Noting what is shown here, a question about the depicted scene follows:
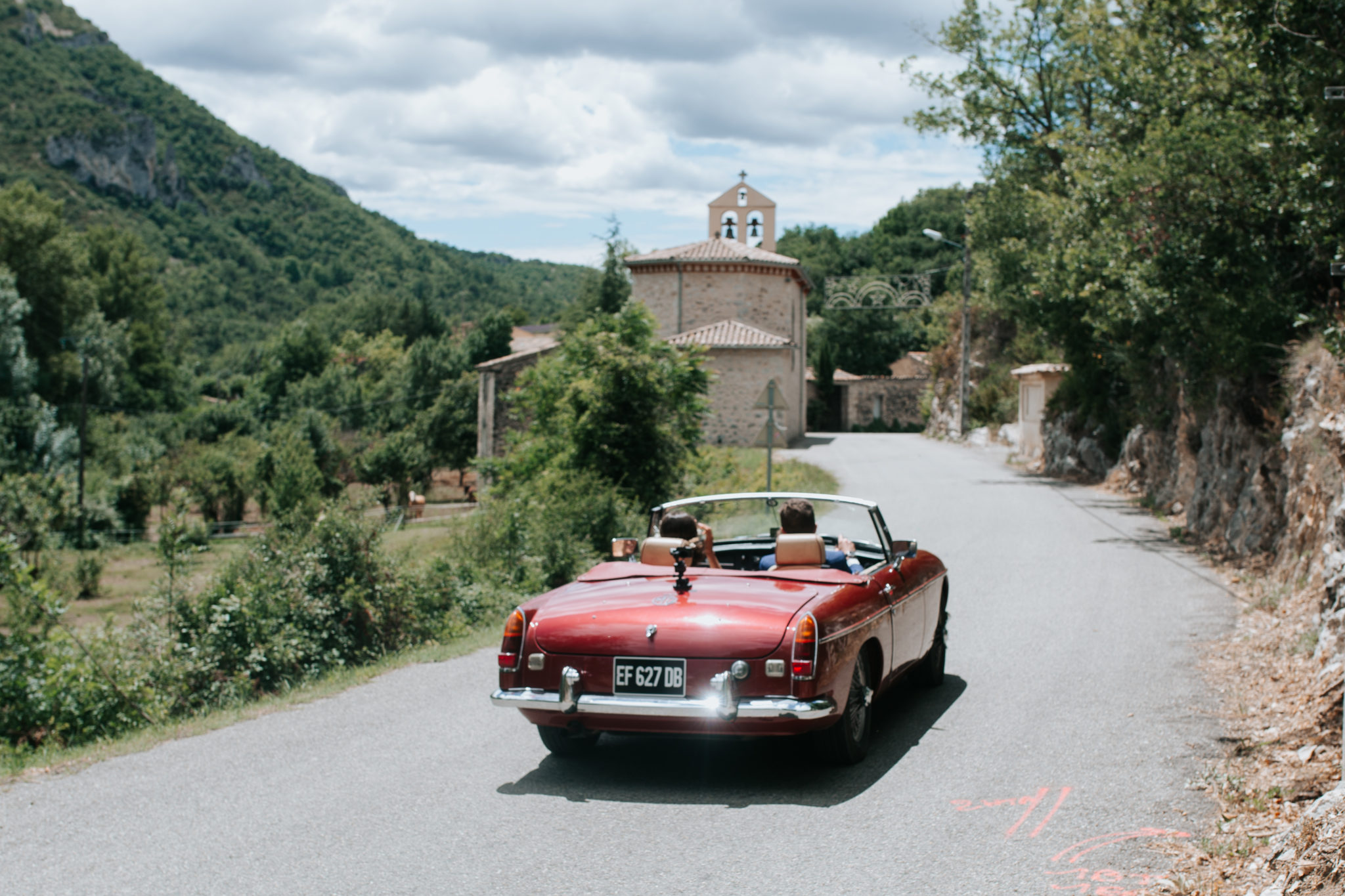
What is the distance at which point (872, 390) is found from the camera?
71.4m

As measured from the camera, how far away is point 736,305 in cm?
4622

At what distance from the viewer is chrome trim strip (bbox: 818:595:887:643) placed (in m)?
5.44

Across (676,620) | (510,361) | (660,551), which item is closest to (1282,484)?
(660,551)

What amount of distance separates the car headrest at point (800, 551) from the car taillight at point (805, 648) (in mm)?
932

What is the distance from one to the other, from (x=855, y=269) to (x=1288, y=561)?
78021mm

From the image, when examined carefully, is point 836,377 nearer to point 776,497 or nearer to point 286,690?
point 286,690

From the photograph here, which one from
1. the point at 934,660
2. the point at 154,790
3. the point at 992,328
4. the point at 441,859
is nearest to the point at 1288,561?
the point at 934,660

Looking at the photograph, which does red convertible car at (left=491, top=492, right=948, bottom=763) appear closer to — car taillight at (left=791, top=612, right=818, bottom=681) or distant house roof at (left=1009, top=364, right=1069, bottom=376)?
car taillight at (left=791, top=612, right=818, bottom=681)

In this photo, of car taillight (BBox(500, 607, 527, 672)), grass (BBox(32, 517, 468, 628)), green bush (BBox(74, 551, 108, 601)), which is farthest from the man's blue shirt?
green bush (BBox(74, 551, 108, 601))

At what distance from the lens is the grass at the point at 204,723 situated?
21.7 feet

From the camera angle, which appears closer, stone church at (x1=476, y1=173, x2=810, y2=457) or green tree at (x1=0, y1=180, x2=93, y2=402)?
stone church at (x1=476, y1=173, x2=810, y2=457)

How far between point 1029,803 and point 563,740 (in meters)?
2.49

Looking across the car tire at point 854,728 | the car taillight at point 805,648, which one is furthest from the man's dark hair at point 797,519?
the car taillight at point 805,648

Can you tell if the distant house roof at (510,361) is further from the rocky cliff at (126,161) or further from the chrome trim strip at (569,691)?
the rocky cliff at (126,161)
